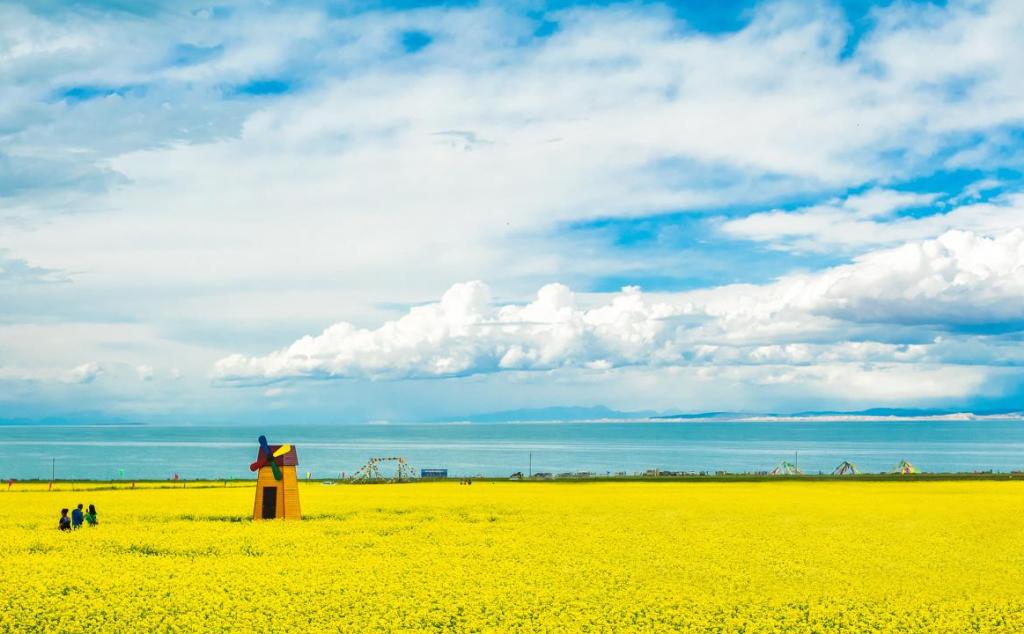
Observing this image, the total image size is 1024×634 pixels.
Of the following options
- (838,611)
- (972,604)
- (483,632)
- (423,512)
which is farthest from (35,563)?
(972,604)

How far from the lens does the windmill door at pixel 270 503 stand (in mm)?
46312

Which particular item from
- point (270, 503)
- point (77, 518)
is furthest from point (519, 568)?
point (77, 518)

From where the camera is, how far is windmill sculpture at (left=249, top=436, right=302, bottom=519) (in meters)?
45.8

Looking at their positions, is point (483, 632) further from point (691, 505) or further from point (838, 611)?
point (691, 505)

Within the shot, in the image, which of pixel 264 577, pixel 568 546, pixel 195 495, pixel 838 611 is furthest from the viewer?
pixel 195 495

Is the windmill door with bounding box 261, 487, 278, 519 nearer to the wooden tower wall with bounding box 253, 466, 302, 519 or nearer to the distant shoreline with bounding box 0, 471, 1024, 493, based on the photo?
the wooden tower wall with bounding box 253, 466, 302, 519

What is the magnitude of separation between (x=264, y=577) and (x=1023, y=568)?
86.9 ft

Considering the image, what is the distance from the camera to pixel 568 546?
38.4 meters

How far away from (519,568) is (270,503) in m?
18.2

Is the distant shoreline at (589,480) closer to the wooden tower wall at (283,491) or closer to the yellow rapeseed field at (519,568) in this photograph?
the yellow rapeseed field at (519,568)

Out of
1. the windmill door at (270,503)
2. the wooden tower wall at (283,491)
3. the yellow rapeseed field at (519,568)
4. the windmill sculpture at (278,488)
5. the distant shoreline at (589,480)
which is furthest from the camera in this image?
the distant shoreline at (589,480)

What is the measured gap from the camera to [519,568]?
1298 inches

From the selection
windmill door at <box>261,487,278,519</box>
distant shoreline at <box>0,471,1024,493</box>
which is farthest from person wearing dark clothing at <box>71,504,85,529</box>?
distant shoreline at <box>0,471,1024,493</box>

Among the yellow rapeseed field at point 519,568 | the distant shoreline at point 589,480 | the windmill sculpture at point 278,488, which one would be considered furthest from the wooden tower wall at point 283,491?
the distant shoreline at point 589,480
